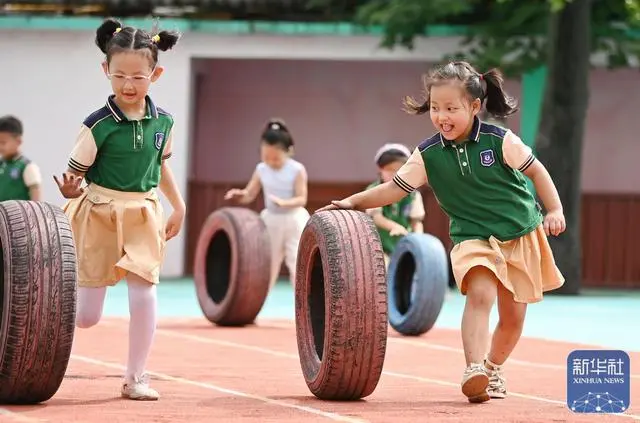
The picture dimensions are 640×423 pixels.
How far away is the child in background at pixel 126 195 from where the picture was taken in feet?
25.5

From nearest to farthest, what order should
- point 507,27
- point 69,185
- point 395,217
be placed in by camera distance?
point 69,185 → point 395,217 → point 507,27

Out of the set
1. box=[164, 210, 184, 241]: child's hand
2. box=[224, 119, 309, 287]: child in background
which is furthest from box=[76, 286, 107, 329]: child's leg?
box=[224, 119, 309, 287]: child in background

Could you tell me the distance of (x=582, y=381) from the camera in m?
6.93

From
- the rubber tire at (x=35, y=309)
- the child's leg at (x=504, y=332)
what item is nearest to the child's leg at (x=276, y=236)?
the child's leg at (x=504, y=332)

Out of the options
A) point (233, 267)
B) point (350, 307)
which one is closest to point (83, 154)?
point (350, 307)

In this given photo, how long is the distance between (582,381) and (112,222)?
8.48 ft

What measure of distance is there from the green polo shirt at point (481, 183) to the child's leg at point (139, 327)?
1532mm

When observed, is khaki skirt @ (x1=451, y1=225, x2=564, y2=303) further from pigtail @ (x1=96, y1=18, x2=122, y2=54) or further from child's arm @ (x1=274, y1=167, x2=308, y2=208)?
child's arm @ (x1=274, y1=167, x2=308, y2=208)

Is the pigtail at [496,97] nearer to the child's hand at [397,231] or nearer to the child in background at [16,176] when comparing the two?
the child's hand at [397,231]

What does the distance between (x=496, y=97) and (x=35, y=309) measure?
2887 mm

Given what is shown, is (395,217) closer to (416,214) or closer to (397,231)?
(416,214)

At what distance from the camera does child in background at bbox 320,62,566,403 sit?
803cm

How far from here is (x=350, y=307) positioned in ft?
24.8

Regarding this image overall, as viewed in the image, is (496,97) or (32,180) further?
(32,180)
